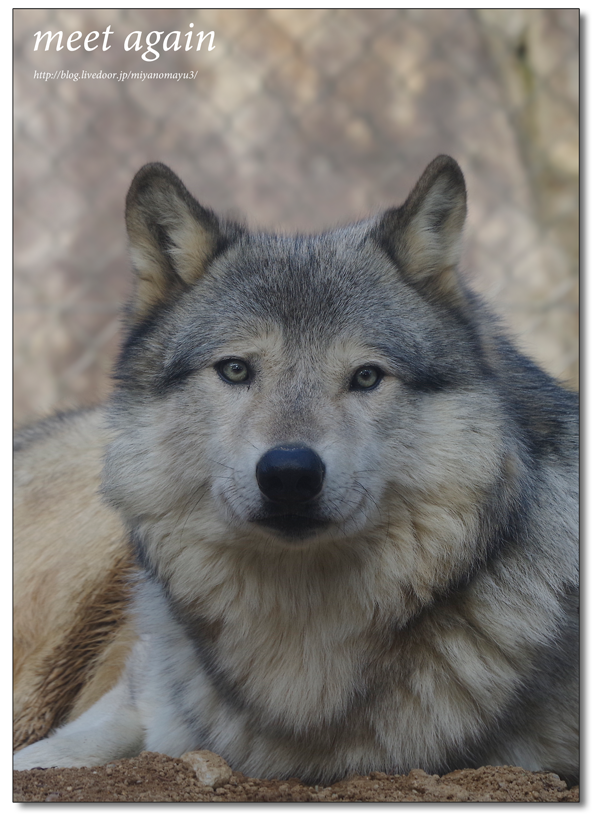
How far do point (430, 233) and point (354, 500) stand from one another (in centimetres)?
88

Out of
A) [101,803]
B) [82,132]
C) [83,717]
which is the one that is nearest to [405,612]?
[101,803]

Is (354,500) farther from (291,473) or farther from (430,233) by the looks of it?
(430,233)

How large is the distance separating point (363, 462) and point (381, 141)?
4.51 meters

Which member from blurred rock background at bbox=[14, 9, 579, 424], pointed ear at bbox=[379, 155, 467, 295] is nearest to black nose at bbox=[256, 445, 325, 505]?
pointed ear at bbox=[379, 155, 467, 295]

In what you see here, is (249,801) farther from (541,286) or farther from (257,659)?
(541,286)

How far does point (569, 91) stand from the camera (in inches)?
198

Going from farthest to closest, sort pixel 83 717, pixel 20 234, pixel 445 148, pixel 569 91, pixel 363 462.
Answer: pixel 20 234 < pixel 445 148 < pixel 569 91 < pixel 83 717 < pixel 363 462

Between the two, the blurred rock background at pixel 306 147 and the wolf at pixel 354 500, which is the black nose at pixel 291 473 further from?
the blurred rock background at pixel 306 147

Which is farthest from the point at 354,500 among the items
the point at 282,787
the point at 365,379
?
the point at 282,787

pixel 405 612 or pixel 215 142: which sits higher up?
pixel 215 142

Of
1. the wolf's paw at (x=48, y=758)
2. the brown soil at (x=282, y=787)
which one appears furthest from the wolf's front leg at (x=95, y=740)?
the brown soil at (x=282, y=787)

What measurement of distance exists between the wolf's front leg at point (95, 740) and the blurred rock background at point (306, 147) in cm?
267

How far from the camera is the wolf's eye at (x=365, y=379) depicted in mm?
2127

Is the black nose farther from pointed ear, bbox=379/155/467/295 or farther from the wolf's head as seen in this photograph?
pointed ear, bbox=379/155/467/295
